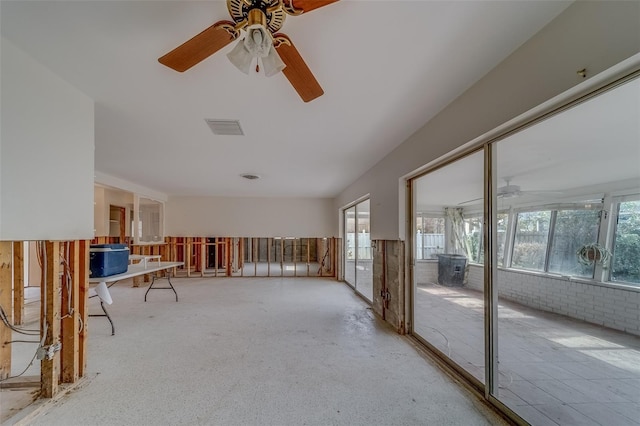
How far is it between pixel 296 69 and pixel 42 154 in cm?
183

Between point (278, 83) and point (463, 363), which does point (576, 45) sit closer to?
point (278, 83)

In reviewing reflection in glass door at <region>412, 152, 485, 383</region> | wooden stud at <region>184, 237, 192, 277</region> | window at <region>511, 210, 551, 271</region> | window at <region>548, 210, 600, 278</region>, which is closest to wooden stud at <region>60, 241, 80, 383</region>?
reflection in glass door at <region>412, 152, 485, 383</region>

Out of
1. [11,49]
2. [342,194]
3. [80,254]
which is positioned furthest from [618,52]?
[342,194]

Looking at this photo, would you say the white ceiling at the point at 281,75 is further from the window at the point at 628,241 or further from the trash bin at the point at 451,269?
the trash bin at the point at 451,269

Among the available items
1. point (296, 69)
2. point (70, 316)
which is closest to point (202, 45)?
point (296, 69)

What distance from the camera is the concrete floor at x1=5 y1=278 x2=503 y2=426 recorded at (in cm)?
190

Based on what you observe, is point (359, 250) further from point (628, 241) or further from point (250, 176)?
point (628, 241)

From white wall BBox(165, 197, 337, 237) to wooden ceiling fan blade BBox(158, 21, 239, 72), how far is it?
22.4ft

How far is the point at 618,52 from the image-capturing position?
1167 millimetres

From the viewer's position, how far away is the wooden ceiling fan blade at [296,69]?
1389mm

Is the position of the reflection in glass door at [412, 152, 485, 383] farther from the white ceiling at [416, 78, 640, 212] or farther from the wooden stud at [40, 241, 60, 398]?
the wooden stud at [40, 241, 60, 398]

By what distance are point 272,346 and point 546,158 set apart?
3.67 meters

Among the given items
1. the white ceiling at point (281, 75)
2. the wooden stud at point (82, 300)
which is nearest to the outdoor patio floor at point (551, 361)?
the white ceiling at point (281, 75)

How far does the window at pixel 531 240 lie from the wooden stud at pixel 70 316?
5.26 metres
